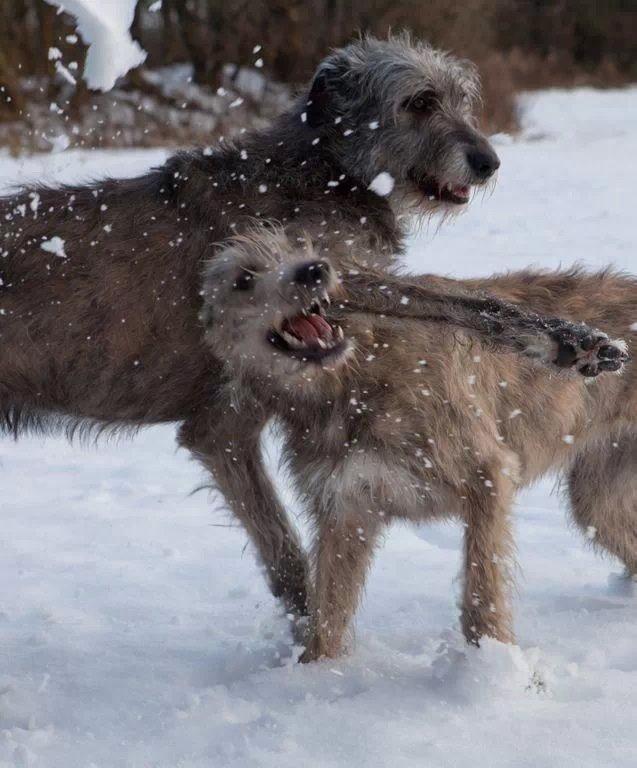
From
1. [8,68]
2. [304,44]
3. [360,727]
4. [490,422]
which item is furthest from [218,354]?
[304,44]

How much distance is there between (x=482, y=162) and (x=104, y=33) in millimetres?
1480

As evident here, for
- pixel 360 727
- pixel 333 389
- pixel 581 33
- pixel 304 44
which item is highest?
pixel 333 389

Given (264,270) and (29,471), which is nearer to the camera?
(264,270)

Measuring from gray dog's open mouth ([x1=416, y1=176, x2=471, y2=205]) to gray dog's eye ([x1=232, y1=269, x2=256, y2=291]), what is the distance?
1.34 meters

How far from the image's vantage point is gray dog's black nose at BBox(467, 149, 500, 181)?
15.4 feet

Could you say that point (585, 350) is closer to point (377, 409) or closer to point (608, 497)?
point (377, 409)

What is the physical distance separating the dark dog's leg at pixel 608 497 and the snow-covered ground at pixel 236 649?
0.15 metres

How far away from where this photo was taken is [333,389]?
3.88 m

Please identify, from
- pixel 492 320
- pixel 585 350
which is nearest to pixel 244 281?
pixel 492 320

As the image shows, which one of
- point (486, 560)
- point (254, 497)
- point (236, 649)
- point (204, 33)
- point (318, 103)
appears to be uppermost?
point (318, 103)

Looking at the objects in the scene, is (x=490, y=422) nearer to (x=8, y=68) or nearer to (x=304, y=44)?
(x=8, y=68)

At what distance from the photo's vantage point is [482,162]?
4.70 metres

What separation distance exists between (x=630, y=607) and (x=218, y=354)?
1841 mm

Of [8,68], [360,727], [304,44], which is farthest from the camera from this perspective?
[304,44]
